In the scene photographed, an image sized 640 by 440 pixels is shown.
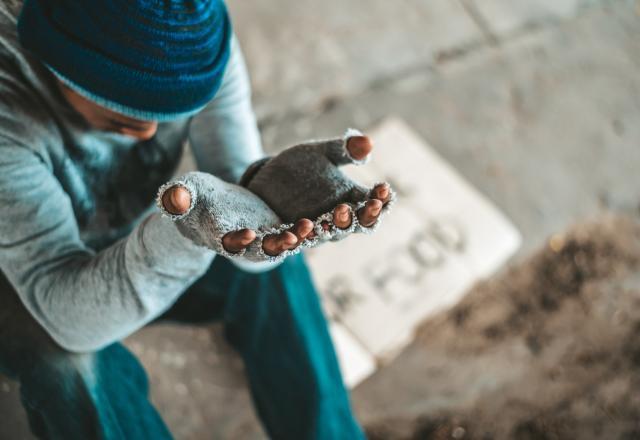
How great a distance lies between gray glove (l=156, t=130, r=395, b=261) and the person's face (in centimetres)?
16

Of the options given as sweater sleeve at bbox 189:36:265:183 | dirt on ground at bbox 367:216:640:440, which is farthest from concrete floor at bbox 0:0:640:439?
sweater sleeve at bbox 189:36:265:183

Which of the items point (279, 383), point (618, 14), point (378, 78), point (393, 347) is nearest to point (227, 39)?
point (279, 383)

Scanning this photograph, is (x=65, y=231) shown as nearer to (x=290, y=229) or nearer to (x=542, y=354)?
(x=290, y=229)

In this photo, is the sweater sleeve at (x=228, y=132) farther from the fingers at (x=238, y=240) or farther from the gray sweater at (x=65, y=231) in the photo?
the fingers at (x=238, y=240)

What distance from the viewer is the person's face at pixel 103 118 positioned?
734mm

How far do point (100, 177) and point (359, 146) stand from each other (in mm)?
378

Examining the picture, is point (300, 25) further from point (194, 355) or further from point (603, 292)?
point (603, 292)

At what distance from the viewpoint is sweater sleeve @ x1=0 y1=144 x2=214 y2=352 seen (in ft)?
2.28

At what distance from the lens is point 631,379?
5.06 feet

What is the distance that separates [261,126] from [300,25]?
0.38m

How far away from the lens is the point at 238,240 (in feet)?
1.94

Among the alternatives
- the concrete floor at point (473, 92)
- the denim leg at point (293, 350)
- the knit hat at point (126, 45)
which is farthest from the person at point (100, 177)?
the concrete floor at point (473, 92)

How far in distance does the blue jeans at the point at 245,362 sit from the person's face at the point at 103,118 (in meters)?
0.28

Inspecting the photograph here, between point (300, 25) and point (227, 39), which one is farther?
point (300, 25)
